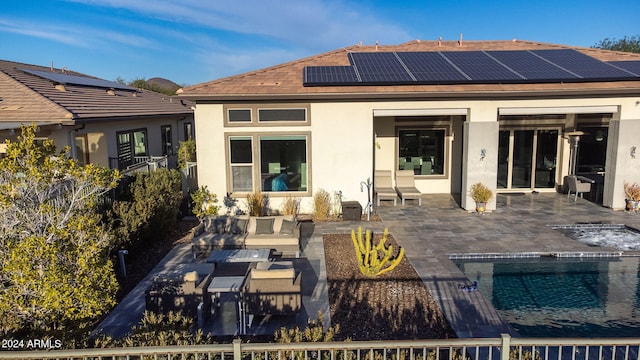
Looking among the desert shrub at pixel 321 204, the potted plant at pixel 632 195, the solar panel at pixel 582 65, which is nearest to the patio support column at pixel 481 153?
the solar panel at pixel 582 65

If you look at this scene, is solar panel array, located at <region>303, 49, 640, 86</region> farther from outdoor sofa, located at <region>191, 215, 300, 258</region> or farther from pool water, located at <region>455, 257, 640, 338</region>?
pool water, located at <region>455, 257, 640, 338</region>

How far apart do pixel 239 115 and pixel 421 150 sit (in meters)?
7.53

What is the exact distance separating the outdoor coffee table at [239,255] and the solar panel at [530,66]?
9.58 m

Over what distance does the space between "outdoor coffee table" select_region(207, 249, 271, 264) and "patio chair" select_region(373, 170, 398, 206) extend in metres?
6.66

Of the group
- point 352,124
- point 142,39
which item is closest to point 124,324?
point 352,124

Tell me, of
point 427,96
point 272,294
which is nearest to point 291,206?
point 427,96

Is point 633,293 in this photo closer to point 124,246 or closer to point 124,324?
point 124,324

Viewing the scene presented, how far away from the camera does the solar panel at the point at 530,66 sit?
1278 centimetres

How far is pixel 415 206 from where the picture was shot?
48.0ft

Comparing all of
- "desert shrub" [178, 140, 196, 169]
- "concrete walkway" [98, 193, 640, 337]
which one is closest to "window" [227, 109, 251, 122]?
"concrete walkway" [98, 193, 640, 337]

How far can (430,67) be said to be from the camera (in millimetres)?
14039

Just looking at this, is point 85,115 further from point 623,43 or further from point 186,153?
point 623,43

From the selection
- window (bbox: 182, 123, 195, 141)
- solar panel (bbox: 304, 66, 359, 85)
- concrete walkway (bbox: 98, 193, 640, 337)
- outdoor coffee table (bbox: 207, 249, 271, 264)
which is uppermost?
solar panel (bbox: 304, 66, 359, 85)

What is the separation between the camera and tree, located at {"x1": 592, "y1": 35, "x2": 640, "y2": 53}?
56194 millimetres
